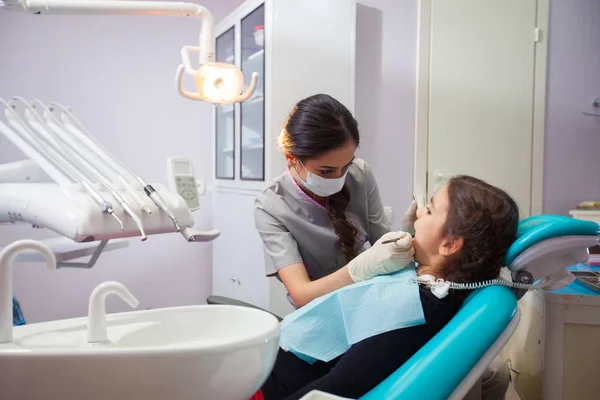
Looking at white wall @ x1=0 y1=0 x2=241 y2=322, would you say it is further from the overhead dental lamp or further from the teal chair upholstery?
the teal chair upholstery

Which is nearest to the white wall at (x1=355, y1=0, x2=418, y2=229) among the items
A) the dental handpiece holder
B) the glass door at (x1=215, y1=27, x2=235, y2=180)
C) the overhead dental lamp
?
the glass door at (x1=215, y1=27, x2=235, y2=180)

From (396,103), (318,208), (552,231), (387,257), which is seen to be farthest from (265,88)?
(552,231)

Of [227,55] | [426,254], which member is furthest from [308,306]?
[227,55]

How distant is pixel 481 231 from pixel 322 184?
52 centimetres

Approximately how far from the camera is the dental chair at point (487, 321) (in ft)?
2.61

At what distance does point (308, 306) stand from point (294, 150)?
46 centimetres

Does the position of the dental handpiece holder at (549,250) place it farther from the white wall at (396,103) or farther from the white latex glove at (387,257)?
the white wall at (396,103)

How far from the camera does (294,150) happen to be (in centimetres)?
134

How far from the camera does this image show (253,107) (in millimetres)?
2492

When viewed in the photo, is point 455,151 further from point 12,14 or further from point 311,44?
point 12,14

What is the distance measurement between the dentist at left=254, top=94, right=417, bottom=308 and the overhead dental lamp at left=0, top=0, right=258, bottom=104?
206mm

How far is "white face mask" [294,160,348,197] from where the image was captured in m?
1.37

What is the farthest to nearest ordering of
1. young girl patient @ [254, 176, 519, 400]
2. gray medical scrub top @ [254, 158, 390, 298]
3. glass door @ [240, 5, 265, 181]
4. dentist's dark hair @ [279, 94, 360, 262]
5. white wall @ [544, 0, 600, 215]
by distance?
white wall @ [544, 0, 600, 215] → glass door @ [240, 5, 265, 181] → gray medical scrub top @ [254, 158, 390, 298] → dentist's dark hair @ [279, 94, 360, 262] → young girl patient @ [254, 176, 519, 400]

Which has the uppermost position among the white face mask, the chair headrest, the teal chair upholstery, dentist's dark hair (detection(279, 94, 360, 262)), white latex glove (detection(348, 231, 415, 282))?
dentist's dark hair (detection(279, 94, 360, 262))
